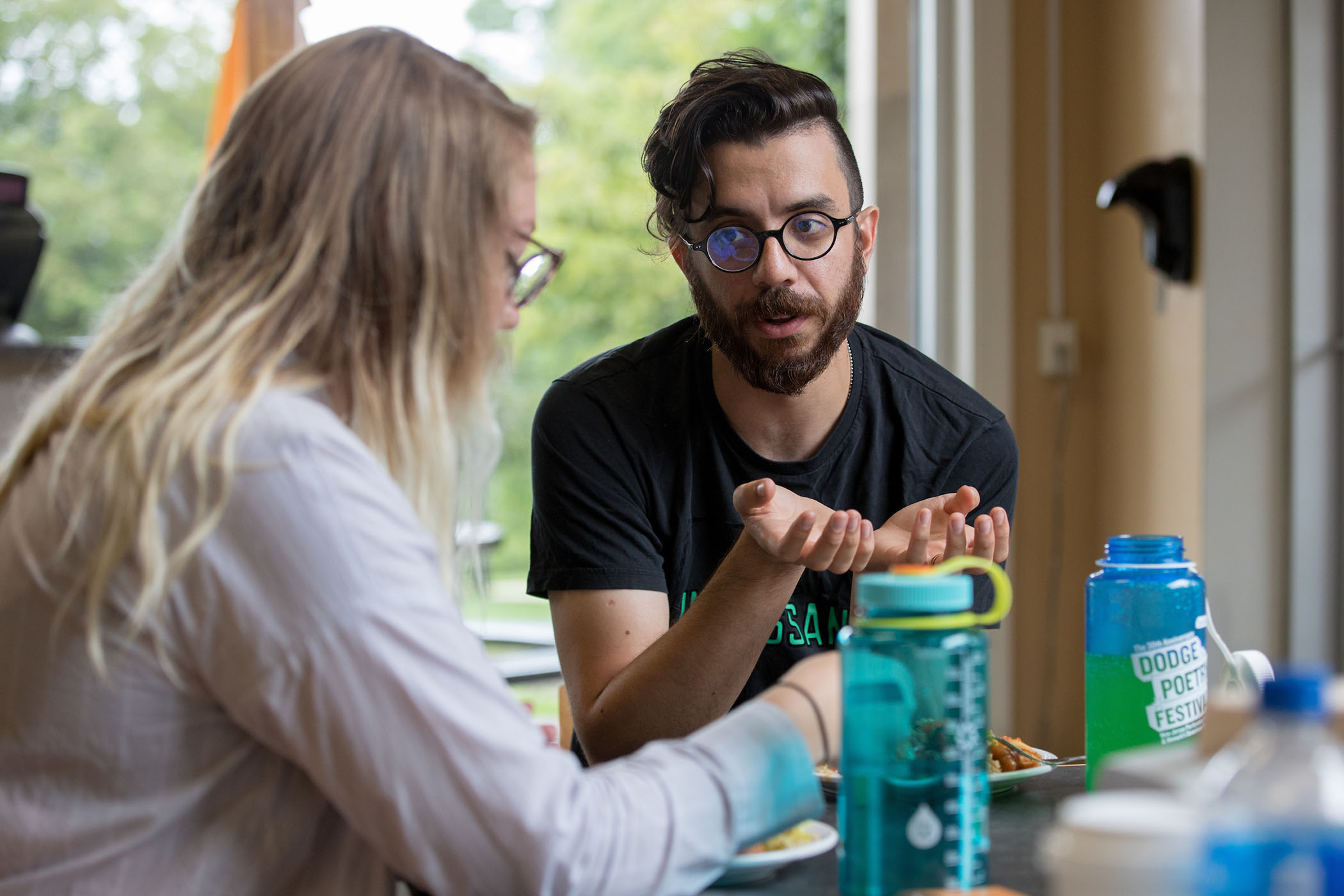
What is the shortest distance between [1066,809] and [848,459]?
39.2 inches

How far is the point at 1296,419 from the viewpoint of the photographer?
82.4 inches

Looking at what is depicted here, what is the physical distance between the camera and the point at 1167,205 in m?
2.18

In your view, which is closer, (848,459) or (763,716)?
(763,716)

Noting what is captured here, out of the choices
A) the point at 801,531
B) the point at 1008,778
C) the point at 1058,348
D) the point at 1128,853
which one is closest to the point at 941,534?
the point at 801,531

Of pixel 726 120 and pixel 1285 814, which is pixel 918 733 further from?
pixel 726 120

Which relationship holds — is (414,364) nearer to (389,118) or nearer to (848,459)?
(389,118)

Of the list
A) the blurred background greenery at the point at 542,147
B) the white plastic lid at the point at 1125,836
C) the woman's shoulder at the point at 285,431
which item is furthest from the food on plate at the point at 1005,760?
the blurred background greenery at the point at 542,147

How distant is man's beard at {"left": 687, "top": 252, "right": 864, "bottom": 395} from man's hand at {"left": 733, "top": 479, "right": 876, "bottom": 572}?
30cm

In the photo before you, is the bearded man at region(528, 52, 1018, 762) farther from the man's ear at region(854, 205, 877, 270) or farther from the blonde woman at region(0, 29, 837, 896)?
the blonde woman at region(0, 29, 837, 896)

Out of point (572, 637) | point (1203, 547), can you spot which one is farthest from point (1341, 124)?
point (572, 637)

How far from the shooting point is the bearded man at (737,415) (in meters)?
1.44

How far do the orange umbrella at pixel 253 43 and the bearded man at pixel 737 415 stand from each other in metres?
1.03

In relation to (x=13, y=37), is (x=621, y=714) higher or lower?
lower

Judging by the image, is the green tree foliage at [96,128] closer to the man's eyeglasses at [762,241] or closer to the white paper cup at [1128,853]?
the man's eyeglasses at [762,241]
